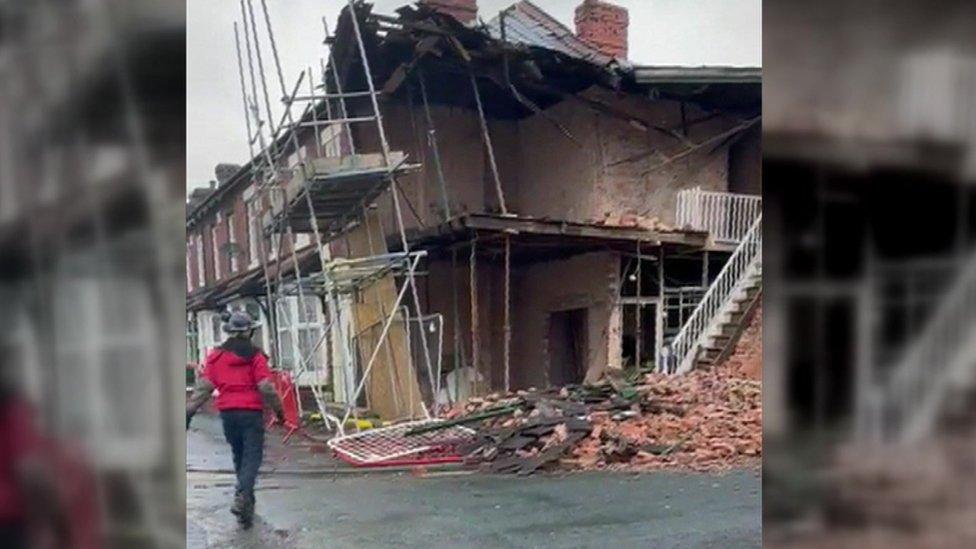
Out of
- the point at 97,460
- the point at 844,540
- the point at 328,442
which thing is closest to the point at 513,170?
the point at 328,442

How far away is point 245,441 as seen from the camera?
2.74 m

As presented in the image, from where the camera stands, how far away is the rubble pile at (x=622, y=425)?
353 cm

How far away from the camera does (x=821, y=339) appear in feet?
6.74

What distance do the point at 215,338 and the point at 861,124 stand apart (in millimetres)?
2139

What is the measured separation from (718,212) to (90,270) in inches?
104

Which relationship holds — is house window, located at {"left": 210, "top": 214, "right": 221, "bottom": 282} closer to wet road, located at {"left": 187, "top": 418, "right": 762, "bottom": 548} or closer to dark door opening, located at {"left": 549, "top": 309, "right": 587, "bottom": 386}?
wet road, located at {"left": 187, "top": 418, "right": 762, "bottom": 548}

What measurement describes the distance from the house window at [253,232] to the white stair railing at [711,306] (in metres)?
1.84

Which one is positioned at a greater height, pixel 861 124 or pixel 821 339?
pixel 861 124

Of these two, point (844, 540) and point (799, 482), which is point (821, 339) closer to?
point (799, 482)

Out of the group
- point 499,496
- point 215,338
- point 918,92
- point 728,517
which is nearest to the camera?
point 918,92

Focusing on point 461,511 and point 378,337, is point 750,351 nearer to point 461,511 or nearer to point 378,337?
point 461,511

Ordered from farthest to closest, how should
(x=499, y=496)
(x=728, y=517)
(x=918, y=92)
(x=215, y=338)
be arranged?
(x=499, y=496)
(x=728, y=517)
(x=215, y=338)
(x=918, y=92)

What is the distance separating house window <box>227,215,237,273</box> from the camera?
9.48 feet

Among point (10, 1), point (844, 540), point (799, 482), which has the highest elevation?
point (10, 1)
